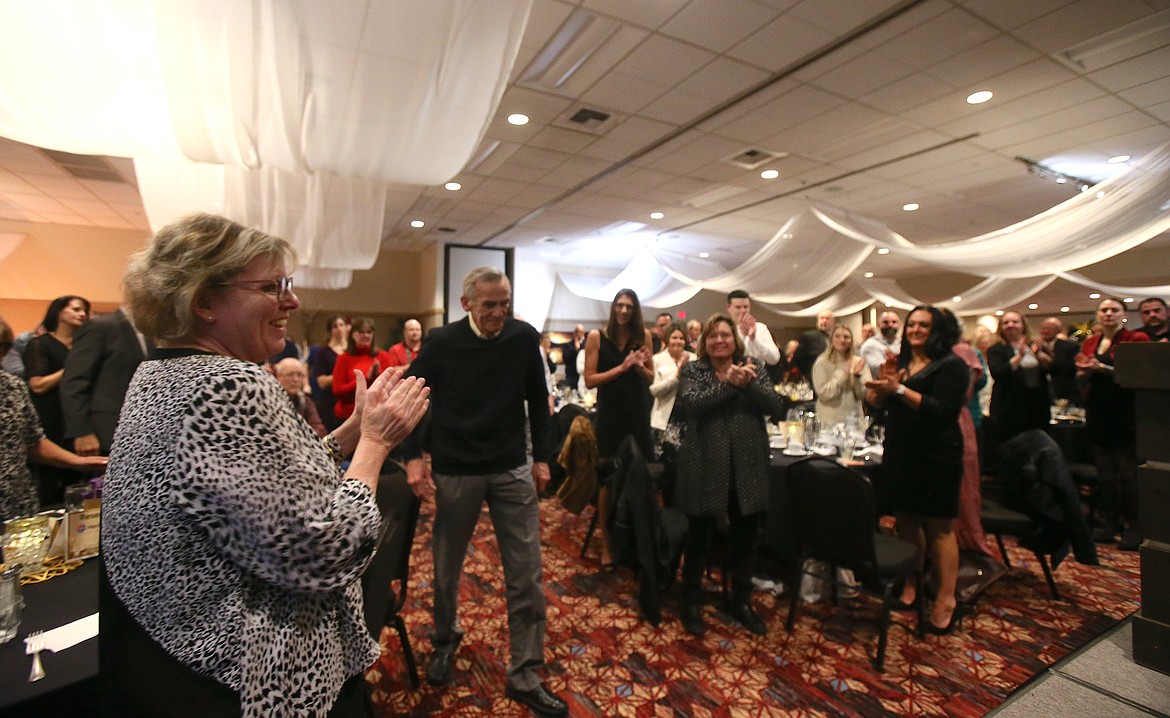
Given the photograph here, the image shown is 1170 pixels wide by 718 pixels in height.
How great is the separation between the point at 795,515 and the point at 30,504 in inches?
114

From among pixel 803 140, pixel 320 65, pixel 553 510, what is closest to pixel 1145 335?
pixel 803 140

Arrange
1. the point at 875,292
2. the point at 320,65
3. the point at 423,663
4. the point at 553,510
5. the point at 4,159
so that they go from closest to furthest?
the point at 320,65
the point at 423,663
the point at 553,510
the point at 4,159
the point at 875,292

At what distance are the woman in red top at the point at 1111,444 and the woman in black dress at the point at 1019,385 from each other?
247 mm

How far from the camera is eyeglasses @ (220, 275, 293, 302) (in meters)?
0.96

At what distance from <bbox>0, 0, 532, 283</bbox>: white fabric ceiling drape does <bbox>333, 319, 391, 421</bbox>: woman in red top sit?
184 cm

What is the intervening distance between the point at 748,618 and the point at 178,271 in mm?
2724

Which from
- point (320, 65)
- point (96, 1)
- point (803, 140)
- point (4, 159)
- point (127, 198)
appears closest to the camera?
point (96, 1)

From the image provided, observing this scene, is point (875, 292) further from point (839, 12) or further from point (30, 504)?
point (30, 504)

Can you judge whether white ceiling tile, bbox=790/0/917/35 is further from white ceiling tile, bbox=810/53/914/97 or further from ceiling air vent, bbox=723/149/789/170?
ceiling air vent, bbox=723/149/789/170

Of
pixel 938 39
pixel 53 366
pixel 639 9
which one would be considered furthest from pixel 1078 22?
pixel 53 366

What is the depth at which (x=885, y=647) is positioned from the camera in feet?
7.94

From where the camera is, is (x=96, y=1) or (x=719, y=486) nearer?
(x=96, y=1)

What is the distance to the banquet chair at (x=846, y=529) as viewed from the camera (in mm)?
2289

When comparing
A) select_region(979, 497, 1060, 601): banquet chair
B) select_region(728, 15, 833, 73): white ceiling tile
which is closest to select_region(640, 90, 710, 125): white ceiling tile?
select_region(728, 15, 833, 73): white ceiling tile
